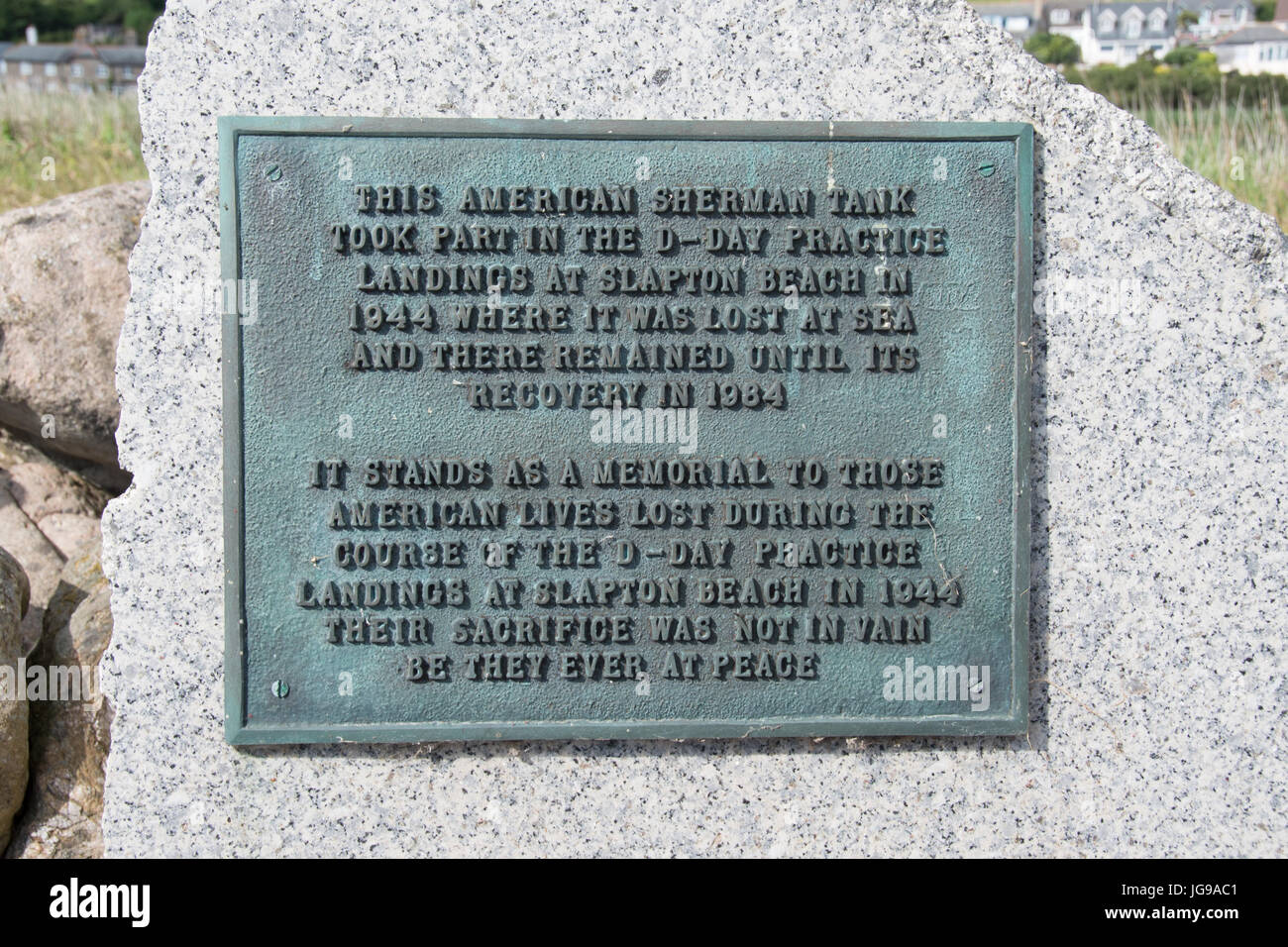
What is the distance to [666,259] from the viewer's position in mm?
2666

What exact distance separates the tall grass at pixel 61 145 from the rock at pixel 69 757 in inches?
133

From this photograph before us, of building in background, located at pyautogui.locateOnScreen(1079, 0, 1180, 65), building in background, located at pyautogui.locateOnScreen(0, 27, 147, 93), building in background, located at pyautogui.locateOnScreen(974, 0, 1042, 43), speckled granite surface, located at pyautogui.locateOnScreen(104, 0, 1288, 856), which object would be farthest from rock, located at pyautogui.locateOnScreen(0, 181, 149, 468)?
building in background, located at pyautogui.locateOnScreen(974, 0, 1042, 43)

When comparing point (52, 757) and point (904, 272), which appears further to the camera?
point (52, 757)

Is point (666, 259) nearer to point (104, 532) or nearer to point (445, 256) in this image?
point (445, 256)

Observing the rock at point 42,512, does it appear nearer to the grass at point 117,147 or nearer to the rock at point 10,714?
the rock at point 10,714

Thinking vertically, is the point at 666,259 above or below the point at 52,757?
above

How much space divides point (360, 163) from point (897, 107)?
1458 mm

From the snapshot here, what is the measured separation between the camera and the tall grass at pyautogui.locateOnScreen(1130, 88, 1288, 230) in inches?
222

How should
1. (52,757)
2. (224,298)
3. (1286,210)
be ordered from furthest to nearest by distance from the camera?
(1286,210) < (52,757) < (224,298)

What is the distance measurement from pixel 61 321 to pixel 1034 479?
11.0 ft

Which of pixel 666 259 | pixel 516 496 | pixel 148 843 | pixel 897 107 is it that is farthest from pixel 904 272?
pixel 148 843

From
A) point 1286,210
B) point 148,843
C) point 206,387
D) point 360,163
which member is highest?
point 1286,210

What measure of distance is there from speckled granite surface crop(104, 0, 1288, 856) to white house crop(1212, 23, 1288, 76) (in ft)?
77.2

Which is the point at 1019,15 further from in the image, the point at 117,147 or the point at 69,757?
the point at 69,757
